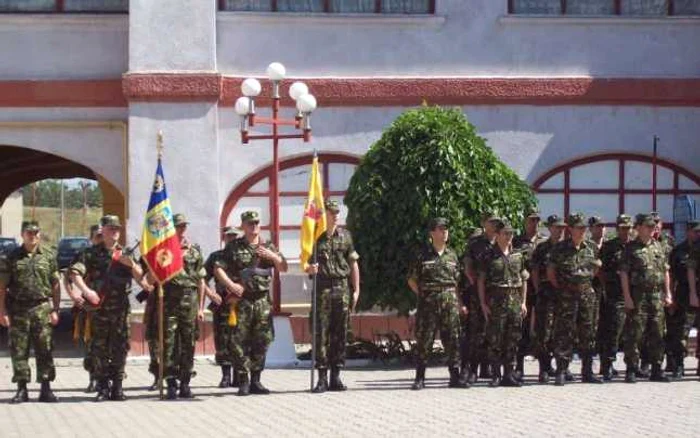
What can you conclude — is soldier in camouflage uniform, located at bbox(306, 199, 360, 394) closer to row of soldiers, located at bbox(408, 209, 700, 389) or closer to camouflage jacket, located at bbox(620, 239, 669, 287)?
row of soldiers, located at bbox(408, 209, 700, 389)

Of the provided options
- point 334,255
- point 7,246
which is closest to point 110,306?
point 334,255

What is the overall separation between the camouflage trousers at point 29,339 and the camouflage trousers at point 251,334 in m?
1.84

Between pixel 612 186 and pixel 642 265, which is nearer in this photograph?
pixel 642 265

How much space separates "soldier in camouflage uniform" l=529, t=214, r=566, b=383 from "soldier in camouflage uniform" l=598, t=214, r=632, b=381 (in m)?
0.61

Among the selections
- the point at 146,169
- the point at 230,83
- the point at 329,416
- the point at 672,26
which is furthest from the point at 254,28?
the point at 329,416

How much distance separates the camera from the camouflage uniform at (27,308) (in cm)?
1408

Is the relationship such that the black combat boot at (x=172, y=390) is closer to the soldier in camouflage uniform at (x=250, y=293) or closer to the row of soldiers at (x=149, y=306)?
the row of soldiers at (x=149, y=306)

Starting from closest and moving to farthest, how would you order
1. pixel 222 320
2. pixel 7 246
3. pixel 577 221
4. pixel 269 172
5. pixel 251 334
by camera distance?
pixel 251 334 → pixel 577 221 → pixel 222 320 → pixel 269 172 → pixel 7 246

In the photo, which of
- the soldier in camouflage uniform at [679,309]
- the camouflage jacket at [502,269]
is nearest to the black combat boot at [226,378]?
the camouflage jacket at [502,269]

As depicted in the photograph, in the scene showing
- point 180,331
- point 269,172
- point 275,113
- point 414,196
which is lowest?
point 180,331

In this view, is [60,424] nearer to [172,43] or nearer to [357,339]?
[357,339]

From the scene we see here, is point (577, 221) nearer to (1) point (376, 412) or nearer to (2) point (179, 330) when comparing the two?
(1) point (376, 412)

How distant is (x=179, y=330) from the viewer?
1434cm

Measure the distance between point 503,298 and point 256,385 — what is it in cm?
271
